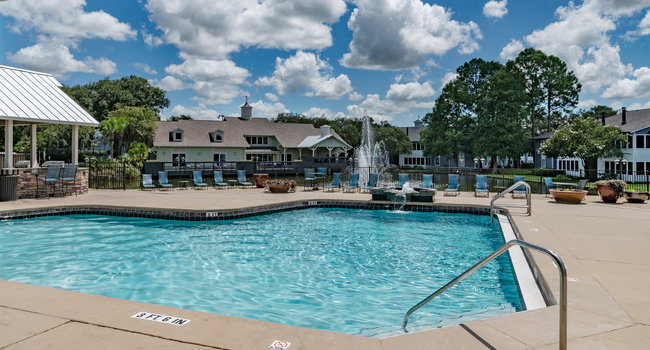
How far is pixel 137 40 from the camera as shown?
1323 inches

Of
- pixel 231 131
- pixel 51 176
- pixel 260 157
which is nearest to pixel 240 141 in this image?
pixel 231 131

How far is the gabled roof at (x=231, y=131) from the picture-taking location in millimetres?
43281

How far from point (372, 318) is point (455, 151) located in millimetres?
43084

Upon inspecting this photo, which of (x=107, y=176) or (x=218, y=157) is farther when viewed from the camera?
(x=218, y=157)

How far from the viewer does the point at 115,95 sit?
5362 cm

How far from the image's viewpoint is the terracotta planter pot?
559 inches

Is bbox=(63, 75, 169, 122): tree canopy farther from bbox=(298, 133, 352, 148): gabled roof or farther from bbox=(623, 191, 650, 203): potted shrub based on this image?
bbox=(623, 191, 650, 203): potted shrub

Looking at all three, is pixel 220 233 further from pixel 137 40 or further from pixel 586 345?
pixel 137 40

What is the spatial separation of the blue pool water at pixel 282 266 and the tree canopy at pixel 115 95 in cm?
4199

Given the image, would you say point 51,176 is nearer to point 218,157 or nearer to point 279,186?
point 279,186

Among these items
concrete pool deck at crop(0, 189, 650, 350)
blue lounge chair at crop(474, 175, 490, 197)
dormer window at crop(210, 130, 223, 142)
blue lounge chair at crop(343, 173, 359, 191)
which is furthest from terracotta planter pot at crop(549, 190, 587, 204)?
dormer window at crop(210, 130, 223, 142)

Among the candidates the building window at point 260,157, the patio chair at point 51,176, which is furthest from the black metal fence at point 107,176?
the building window at point 260,157

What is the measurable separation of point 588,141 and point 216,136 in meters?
35.1

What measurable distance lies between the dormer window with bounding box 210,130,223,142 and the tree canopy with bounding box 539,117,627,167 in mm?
32201
